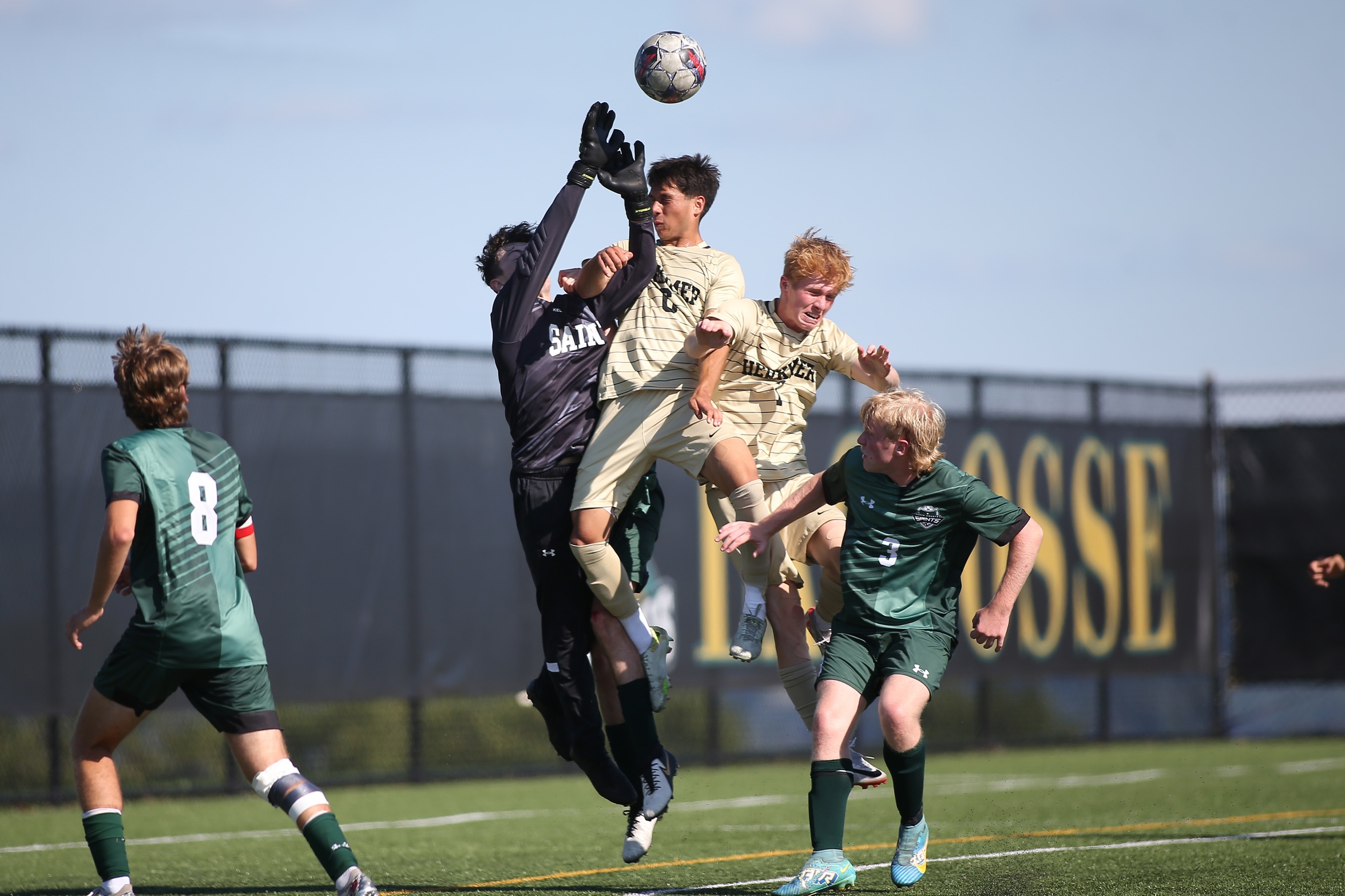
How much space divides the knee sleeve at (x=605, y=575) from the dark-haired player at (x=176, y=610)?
136 centimetres

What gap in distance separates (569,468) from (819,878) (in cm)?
188

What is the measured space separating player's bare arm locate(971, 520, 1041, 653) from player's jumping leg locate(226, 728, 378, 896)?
203 centimetres

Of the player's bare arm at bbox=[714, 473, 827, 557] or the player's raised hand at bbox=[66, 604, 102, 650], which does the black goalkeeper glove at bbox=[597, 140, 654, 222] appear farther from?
the player's raised hand at bbox=[66, 604, 102, 650]

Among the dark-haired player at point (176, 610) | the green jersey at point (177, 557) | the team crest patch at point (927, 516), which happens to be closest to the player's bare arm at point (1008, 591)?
the team crest patch at point (927, 516)

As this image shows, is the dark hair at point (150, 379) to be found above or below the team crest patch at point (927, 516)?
above

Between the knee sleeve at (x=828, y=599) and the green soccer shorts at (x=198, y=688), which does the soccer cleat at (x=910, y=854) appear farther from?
the green soccer shorts at (x=198, y=688)

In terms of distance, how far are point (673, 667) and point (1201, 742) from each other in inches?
227

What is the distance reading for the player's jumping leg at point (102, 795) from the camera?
15.0 feet

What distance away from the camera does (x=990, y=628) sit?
482cm

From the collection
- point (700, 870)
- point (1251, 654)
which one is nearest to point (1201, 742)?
point (1251, 654)

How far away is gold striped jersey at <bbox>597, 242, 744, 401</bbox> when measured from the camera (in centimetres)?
580

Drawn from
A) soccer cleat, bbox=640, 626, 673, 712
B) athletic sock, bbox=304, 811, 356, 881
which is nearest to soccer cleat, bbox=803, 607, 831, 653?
soccer cleat, bbox=640, 626, 673, 712

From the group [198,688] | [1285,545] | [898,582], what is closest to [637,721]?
[898,582]

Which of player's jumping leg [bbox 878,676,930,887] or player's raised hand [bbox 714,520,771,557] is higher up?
player's raised hand [bbox 714,520,771,557]
